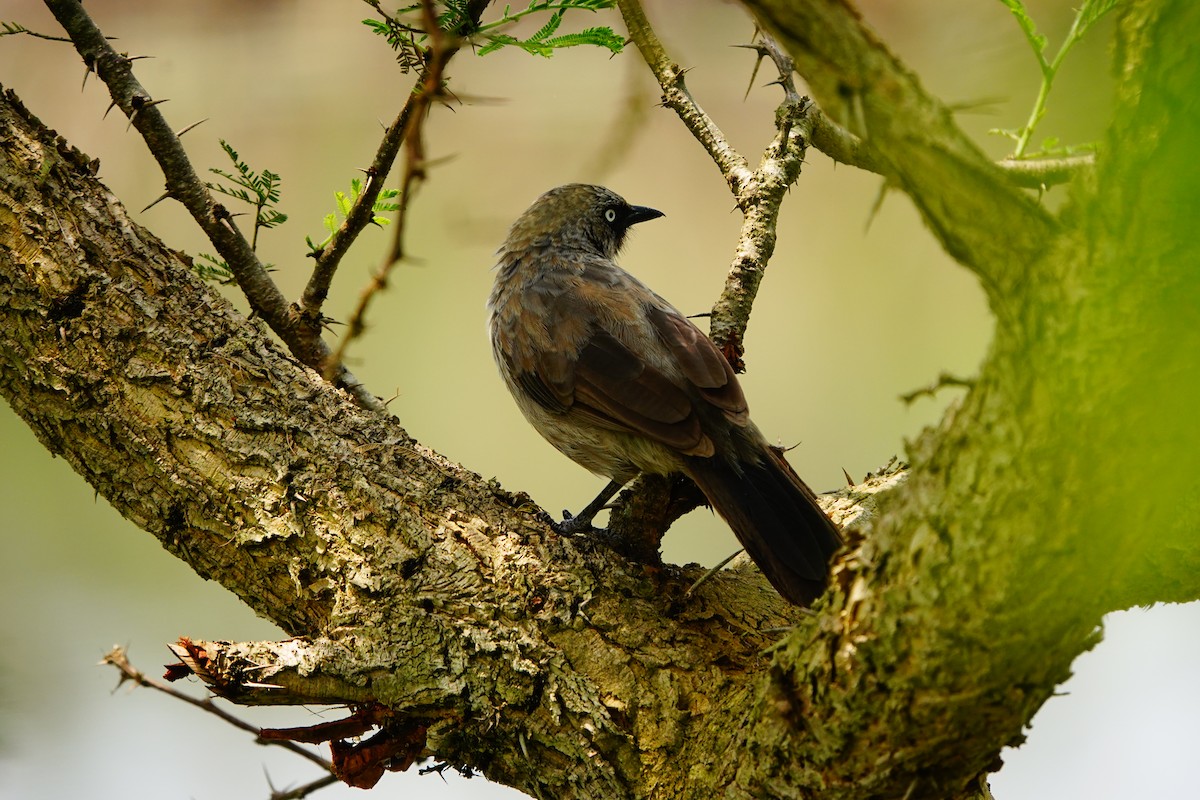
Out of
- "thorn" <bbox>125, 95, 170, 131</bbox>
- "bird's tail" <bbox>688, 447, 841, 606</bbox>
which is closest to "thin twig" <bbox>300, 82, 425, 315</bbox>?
"thorn" <bbox>125, 95, 170, 131</bbox>

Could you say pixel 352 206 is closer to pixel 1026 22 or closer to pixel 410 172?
pixel 410 172

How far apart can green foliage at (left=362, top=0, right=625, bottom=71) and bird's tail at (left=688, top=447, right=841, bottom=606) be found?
1.45 meters

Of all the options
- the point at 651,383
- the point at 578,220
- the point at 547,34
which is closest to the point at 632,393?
the point at 651,383

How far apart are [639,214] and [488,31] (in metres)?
2.36

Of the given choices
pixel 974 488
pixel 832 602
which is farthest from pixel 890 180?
pixel 832 602

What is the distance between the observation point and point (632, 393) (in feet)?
12.2

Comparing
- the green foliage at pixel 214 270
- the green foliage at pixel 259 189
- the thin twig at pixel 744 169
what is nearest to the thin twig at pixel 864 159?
the thin twig at pixel 744 169

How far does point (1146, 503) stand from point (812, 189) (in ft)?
21.6

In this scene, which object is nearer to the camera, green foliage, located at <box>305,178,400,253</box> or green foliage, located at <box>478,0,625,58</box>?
green foliage, located at <box>478,0,625,58</box>

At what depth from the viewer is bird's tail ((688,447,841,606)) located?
294 centimetres

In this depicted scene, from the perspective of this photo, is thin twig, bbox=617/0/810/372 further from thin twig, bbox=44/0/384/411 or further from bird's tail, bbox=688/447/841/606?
thin twig, bbox=44/0/384/411

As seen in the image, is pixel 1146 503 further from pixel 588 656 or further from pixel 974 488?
pixel 588 656

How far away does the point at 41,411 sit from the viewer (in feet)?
9.26

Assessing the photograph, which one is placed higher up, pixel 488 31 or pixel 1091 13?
pixel 488 31
